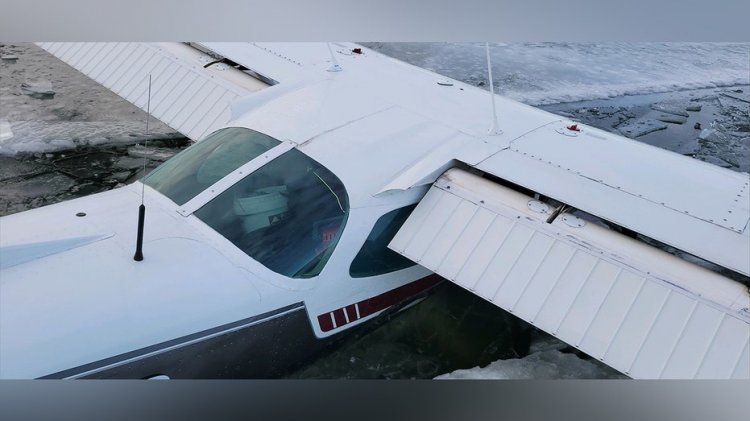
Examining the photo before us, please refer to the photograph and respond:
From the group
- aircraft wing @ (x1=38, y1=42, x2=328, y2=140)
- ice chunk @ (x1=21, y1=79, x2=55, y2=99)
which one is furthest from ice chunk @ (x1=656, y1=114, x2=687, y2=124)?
ice chunk @ (x1=21, y1=79, x2=55, y2=99)

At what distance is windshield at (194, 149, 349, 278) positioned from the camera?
3914 millimetres

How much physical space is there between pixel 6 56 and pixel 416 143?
7.29 meters

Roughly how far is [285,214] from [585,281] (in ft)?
5.65

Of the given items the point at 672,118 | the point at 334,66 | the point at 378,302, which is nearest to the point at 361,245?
the point at 378,302

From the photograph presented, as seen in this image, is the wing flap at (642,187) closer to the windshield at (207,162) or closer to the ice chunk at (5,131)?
the windshield at (207,162)

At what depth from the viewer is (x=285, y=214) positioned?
4.05 metres

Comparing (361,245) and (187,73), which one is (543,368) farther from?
(187,73)

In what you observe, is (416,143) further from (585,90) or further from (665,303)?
(585,90)

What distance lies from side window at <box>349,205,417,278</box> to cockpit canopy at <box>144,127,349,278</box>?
0.23 meters

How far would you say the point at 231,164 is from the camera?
167 inches

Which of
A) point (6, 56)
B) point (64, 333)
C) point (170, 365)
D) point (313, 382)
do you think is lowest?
point (6, 56)

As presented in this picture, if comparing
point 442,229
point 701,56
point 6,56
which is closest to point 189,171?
point 442,229

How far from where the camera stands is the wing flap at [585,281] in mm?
3521

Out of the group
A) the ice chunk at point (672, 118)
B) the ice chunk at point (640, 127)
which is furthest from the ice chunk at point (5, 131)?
the ice chunk at point (672, 118)
